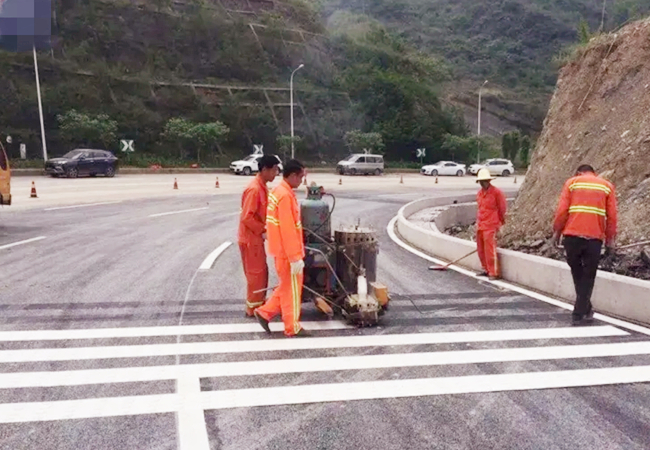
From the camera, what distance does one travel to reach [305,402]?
4.45 meters

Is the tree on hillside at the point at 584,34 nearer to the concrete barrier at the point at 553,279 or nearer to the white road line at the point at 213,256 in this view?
the concrete barrier at the point at 553,279

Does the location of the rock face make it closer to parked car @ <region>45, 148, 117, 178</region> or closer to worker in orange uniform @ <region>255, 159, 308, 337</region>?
worker in orange uniform @ <region>255, 159, 308, 337</region>

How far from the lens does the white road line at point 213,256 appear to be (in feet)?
32.1

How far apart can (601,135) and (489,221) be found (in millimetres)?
5390

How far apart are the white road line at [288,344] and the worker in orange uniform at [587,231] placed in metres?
0.37

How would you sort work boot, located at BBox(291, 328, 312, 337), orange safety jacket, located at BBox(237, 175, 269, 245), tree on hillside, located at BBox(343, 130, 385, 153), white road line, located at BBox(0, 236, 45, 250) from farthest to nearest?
tree on hillside, located at BBox(343, 130, 385, 153)
white road line, located at BBox(0, 236, 45, 250)
orange safety jacket, located at BBox(237, 175, 269, 245)
work boot, located at BBox(291, 328, 312, 337)

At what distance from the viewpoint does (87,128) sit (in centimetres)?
4175

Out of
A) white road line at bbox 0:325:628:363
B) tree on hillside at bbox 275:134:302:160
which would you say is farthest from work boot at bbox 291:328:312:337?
tree on hillside at bbox 275:134:302:160

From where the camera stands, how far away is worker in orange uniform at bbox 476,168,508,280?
A: 29.8 ft

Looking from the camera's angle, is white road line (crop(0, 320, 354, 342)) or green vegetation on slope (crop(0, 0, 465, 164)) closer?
white road line (crop(0, 320, 354, 342))

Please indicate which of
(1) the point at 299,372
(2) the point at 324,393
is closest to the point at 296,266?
(1) the point at 299,372

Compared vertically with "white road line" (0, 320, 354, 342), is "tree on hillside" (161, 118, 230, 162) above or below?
above

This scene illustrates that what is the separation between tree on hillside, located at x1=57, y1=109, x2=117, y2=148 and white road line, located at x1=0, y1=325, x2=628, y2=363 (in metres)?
39.5

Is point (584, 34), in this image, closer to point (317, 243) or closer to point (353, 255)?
point (353, 255)
